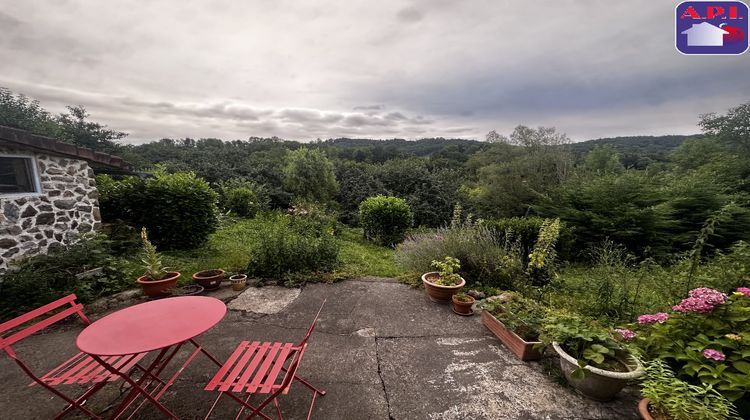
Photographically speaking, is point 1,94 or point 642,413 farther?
point 1,94

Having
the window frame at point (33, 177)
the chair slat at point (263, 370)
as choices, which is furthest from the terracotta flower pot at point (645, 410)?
the window frame at point (33, 177)

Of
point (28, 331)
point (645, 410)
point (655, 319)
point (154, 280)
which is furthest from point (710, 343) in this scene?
point (154, 280)

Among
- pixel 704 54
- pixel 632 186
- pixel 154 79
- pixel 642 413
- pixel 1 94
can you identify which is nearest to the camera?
pixel 642 413

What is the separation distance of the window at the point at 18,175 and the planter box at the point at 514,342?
7.42m

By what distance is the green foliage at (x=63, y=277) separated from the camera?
3850 millimetres

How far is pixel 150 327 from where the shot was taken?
2068 mm

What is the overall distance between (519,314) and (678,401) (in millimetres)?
1494

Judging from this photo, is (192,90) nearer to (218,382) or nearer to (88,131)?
(218,382)

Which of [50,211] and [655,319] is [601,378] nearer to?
[655,319]

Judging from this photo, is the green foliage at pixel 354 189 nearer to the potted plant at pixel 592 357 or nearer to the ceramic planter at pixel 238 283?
the ceramic planter at pixel 238 283

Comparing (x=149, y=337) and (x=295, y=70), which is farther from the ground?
(x=295, y=70)

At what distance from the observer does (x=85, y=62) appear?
5875 millimetres

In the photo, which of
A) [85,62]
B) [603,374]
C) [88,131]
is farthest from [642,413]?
[88,131]

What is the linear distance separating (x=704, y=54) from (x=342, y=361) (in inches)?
284
